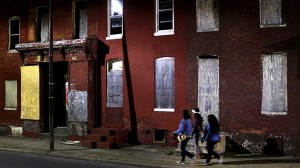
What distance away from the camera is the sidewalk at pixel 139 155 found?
1404 centimetres

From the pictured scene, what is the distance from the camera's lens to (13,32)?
78.1ft

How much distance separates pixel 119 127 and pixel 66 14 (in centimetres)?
678

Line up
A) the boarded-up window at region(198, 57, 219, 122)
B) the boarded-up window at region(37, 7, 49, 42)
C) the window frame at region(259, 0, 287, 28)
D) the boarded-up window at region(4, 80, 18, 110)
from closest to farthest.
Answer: the window frame at region(259, 0, 287, 28)
the boarded-up window at region(198, 57, 219, 122)
the boarded-up window at region(37, 7, 49, 42)
the boarded-up window at region(4, 80, 18, 110)

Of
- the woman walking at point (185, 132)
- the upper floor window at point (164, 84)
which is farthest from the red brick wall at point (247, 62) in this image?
the woman walking at point (185, 132)

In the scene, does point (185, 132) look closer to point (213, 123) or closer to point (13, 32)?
point (213, 123)

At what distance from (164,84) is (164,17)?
3110 mm

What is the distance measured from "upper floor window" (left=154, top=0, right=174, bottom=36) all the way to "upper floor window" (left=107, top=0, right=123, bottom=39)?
81.0 inches

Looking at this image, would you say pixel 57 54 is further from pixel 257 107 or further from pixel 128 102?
pixel 257 107

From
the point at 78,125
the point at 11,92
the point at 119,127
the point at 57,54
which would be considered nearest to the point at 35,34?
the point at 57,54

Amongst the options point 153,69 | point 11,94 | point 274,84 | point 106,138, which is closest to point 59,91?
point 11,94

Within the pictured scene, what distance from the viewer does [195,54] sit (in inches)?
695

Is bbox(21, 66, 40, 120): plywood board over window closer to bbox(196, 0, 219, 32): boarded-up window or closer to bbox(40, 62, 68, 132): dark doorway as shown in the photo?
bbox(40, 62, 68, 132): dark doorway

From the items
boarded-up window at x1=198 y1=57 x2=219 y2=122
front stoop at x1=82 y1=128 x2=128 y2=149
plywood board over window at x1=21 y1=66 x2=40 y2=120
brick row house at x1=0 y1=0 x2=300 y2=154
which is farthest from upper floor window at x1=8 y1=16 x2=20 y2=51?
boarded-up window at x1=198 y1=57 x2=219 y2=122

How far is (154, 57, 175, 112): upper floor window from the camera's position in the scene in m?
18.3
